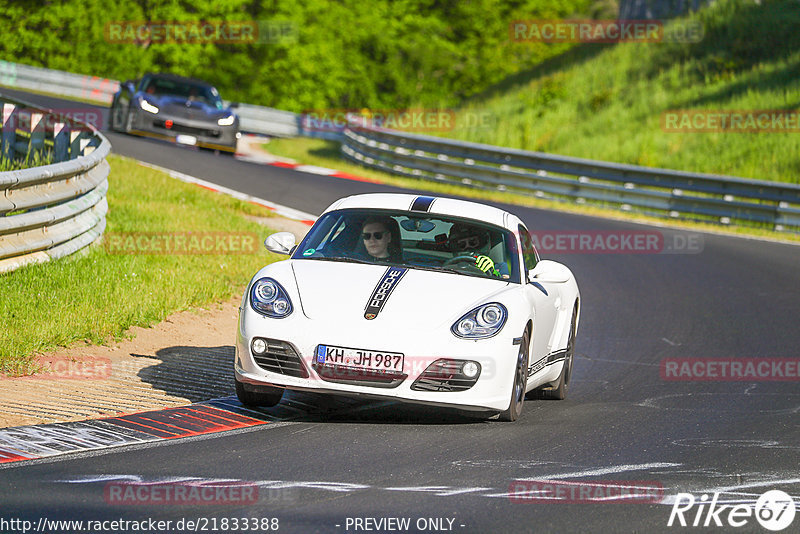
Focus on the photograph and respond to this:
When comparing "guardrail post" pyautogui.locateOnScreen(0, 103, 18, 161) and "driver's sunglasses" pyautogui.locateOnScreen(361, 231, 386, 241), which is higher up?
"driver's sunglasses" pyautogui.locateOnScreen(361, 231, 386, 241)

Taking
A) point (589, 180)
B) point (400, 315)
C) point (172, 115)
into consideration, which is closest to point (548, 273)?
A: point (400, 315)

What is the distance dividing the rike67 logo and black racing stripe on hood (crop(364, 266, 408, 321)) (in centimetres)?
214

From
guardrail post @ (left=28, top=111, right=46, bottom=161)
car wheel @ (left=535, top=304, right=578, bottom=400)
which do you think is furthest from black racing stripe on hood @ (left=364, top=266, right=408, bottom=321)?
guardrail post @ (left=28, top=111, right=46, bottom=161)

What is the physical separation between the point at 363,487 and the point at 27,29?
51468mm

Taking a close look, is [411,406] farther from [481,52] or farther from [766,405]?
[481,52]

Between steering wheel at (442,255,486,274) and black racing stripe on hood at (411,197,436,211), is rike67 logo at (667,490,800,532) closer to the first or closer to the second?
steering wheel at (442,255,486,274)

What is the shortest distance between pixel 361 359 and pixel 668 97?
28.5m

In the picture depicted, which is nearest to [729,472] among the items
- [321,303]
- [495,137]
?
[321,303]

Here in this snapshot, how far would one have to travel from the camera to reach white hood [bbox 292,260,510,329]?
7.01 metres

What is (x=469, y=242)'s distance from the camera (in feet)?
27.2

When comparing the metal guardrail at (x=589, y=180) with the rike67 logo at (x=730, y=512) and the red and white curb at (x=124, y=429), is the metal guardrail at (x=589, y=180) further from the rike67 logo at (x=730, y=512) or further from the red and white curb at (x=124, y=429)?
the rike67 logo at (x=730, y=512)

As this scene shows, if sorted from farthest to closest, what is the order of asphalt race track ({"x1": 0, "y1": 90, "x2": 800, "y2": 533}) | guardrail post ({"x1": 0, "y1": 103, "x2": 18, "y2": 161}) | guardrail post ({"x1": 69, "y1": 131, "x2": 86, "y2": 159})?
1. guardrail post ({"x1": 0, "y1": 103, "x2": 18, "y2": 161})
2. guardrail post ({"x1": 69, "y1": 131, "x2": 86, "y2": 159})
3. asphalt race track ({"x1": 0, "y1": 90, "x2": 800, "y2": 533})

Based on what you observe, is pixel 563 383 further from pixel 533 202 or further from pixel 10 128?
pixel 533 202

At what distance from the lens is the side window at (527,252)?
27.6 ft
